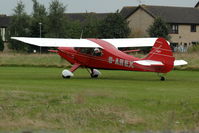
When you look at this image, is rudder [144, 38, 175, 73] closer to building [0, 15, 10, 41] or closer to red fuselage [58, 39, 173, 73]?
red fuselage [58, 39, 173, 73]

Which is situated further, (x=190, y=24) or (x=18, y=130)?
(x=190, y=24)

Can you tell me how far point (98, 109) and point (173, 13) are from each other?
7937 cm

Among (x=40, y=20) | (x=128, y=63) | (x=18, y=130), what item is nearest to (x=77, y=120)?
(x=18, y=130)

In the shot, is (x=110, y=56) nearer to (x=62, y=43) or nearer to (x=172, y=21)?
(x=62, y=43)

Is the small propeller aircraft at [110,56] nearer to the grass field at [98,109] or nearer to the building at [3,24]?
the grass field at [98,109]

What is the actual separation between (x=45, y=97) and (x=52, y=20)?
67906mm

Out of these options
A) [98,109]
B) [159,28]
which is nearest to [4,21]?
[159,28]

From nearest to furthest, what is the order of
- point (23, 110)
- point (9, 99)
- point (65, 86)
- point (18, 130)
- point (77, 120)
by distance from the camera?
point (18, 130)
point (77, 120)
point (23, 110)
point (9, 99)
point (65, 86)

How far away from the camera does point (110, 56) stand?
32000 mm

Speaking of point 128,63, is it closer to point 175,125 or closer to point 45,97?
point 45,97

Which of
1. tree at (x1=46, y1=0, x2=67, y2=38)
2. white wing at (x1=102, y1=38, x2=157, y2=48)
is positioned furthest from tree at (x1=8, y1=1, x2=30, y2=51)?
white wing at (x1=102, y1=38, x2=157, y2=48)

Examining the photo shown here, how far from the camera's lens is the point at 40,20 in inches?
3775

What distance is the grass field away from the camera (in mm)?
16312

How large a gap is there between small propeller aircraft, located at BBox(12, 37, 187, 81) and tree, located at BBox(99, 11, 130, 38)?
48.6 metres
